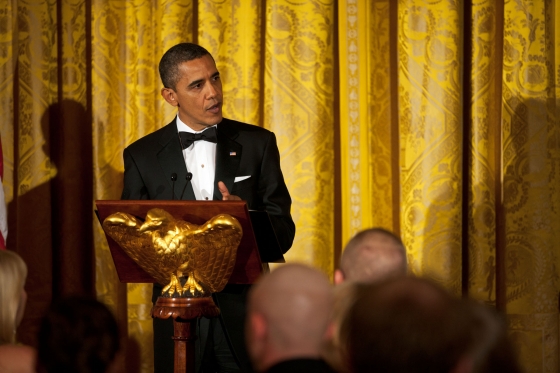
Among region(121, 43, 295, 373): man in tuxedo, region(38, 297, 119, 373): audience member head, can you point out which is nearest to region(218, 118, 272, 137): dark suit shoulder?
region(121, 43, 295, 373): man in tuxedo

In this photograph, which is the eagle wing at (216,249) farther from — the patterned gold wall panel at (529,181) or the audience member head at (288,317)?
the patterned gold wall panel at (529,181)

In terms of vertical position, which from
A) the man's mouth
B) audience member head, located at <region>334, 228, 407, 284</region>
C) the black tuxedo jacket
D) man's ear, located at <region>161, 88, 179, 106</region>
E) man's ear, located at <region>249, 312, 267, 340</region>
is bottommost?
man's ear, located at <region>249, 312, 267, 340</region>

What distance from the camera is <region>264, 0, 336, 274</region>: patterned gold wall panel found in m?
4.37

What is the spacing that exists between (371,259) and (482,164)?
2.20 meters

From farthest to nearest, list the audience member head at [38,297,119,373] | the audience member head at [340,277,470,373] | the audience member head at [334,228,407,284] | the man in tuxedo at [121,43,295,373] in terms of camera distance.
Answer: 1. the man in tuxedo at [121,43,295,373]
2. the audience member head at [334,228,407,284]
3. the audience member head at [38,297,119,373]
4. the audience member head at [340,277,470,373]

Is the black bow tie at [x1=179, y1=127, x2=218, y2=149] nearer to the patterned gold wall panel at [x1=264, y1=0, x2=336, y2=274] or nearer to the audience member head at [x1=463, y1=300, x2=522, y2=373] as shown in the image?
the patterned gold wall panel at [x1=264, y1=0, x2=336, y2=274]

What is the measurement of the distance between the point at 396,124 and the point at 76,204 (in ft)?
5.84

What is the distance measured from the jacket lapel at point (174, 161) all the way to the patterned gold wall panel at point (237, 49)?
1059 millimetres

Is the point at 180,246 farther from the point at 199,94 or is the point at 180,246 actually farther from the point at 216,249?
the point at 199,94

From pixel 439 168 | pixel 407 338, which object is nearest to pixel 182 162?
pixel 439 168

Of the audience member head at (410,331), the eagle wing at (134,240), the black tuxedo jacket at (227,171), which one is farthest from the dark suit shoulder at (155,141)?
the audience member head at (410,331)

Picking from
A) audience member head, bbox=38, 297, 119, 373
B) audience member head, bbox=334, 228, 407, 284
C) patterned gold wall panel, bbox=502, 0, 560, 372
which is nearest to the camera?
audience member head, bbox=38, 297, 119, 373

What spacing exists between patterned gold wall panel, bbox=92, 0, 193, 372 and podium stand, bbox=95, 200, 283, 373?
5.49ft

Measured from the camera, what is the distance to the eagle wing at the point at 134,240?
2.62 metres
